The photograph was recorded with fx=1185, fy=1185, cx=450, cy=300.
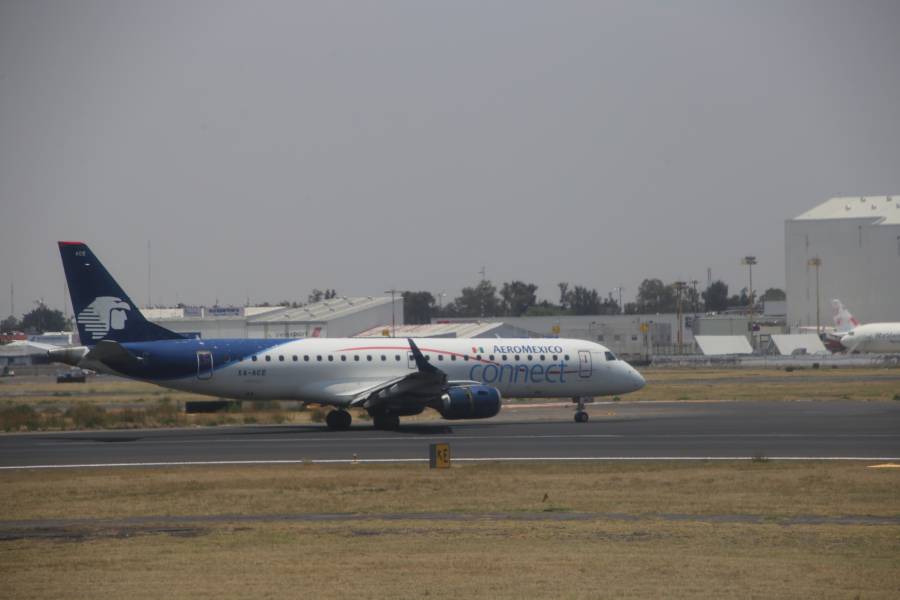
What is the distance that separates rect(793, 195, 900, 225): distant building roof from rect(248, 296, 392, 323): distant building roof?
178 ft

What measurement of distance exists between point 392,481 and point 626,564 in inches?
376

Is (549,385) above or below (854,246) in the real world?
→ below

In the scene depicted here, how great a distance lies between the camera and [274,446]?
1286 inches

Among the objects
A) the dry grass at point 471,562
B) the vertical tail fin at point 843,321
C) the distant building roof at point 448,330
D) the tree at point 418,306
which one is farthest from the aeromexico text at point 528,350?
the tree at point 418,306

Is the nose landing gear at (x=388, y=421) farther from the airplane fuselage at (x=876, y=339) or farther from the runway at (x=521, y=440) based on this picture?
the airplane fuselage at (x=876, y=339)

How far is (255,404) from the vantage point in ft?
163

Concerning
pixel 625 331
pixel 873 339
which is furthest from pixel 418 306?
pixel 873 339

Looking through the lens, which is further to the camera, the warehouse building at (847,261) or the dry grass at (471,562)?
the warehouse building at (847,261)

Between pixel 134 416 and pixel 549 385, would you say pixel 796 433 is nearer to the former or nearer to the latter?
pixel 549 385

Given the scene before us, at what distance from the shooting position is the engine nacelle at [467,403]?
37.5m

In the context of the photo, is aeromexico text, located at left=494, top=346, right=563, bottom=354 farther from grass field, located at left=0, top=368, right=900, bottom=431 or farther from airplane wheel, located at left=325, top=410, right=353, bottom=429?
airplane wheel, located at left=325, top=410, right=353, bottom=429

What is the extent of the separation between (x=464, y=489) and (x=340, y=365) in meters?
18.4

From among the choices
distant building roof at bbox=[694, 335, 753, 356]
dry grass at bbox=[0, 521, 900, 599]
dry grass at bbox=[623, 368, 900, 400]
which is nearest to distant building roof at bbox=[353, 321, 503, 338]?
distant building roof at bbox=[694, 335, 753, 356]

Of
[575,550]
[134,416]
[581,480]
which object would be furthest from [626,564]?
[134,416]
